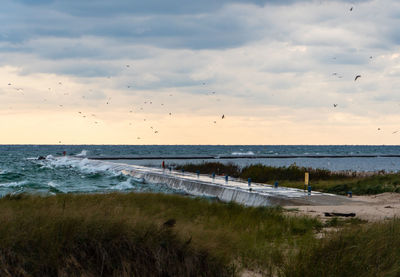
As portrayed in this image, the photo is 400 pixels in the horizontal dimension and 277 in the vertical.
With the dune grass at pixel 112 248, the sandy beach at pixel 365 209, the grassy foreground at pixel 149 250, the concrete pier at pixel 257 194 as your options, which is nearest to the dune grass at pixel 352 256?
the grassy foreground at pixel 149 250

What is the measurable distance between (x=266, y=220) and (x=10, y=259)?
840 centimetres

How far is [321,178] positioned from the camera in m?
39.0

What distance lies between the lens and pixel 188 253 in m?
9.20

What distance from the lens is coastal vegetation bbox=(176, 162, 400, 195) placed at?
29.1 metres

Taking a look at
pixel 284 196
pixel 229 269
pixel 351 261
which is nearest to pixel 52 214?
pixel 229 269

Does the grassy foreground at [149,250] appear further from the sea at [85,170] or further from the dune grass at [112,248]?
the sea at [85,170]

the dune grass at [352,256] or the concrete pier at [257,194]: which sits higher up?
the dune grass at [352,256]

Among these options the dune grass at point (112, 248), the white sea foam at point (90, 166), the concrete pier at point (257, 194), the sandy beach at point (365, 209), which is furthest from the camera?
the white sea foam at point (90, 166)

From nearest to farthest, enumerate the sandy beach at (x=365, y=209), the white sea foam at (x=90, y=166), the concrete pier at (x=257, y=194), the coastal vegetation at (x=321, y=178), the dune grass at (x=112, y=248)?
the dune grass at (x=112, y=248) → the sandy beach at (x=365, y=209) → the concrete pier at (x=257, y=194) → the coastal vegetation at (x=321, y=178) → the white sea foam at (x=90, y=166)

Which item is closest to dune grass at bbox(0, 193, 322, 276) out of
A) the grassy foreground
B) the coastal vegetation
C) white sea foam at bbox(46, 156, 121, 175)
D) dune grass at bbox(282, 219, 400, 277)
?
the grassy foreground

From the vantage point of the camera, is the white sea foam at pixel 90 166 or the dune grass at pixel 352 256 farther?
the white sea foam at pixel 90 166

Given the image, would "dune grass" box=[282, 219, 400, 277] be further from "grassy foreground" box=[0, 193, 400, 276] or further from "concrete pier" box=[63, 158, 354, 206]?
"concrete pier" box=[63, 158, 354, 206]

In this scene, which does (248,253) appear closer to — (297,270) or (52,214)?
(297,270)

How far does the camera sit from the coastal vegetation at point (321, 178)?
29.1 metres
